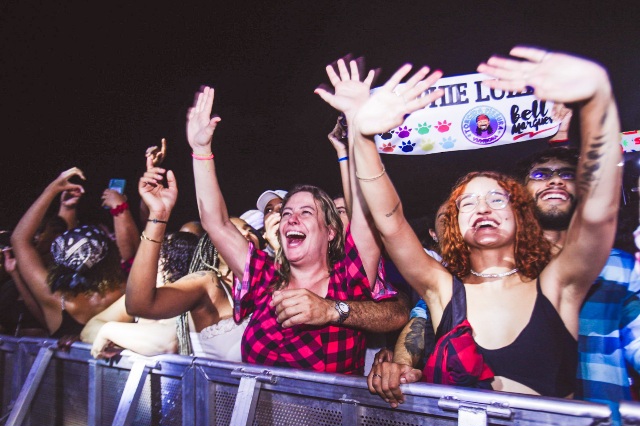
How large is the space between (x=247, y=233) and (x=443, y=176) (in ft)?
13.1

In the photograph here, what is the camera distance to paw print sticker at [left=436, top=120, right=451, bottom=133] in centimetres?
390

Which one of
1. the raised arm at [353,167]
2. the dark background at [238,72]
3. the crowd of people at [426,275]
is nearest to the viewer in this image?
the crowd of people at [426,275]

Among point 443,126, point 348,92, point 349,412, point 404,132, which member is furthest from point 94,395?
point 443,126

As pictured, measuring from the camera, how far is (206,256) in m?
2.66

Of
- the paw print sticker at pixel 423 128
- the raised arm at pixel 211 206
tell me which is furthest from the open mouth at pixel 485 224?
the paw print sticker at pixel 423 128

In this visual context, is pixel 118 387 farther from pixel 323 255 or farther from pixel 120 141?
pixel 120 141

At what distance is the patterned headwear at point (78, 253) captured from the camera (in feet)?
9.25

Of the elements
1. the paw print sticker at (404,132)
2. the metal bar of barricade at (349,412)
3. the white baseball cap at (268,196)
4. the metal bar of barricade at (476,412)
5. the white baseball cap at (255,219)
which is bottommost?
the metal bar of barricade at (349,412)

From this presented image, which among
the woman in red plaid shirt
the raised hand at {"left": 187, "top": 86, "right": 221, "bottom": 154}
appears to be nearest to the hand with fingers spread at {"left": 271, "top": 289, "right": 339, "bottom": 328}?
the woman in red plaid shirt

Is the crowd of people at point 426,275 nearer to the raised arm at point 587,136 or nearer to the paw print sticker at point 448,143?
the raised arm at point 587,136

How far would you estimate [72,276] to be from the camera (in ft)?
9.24

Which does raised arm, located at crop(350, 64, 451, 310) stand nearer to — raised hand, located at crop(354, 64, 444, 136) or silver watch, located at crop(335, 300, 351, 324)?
raised hand, located at crop(354, 64, 444, 136)

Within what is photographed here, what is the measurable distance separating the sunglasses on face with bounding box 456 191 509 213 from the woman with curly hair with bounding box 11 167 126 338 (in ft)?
8.27

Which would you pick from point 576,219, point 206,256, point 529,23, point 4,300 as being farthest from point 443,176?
point 4,300
